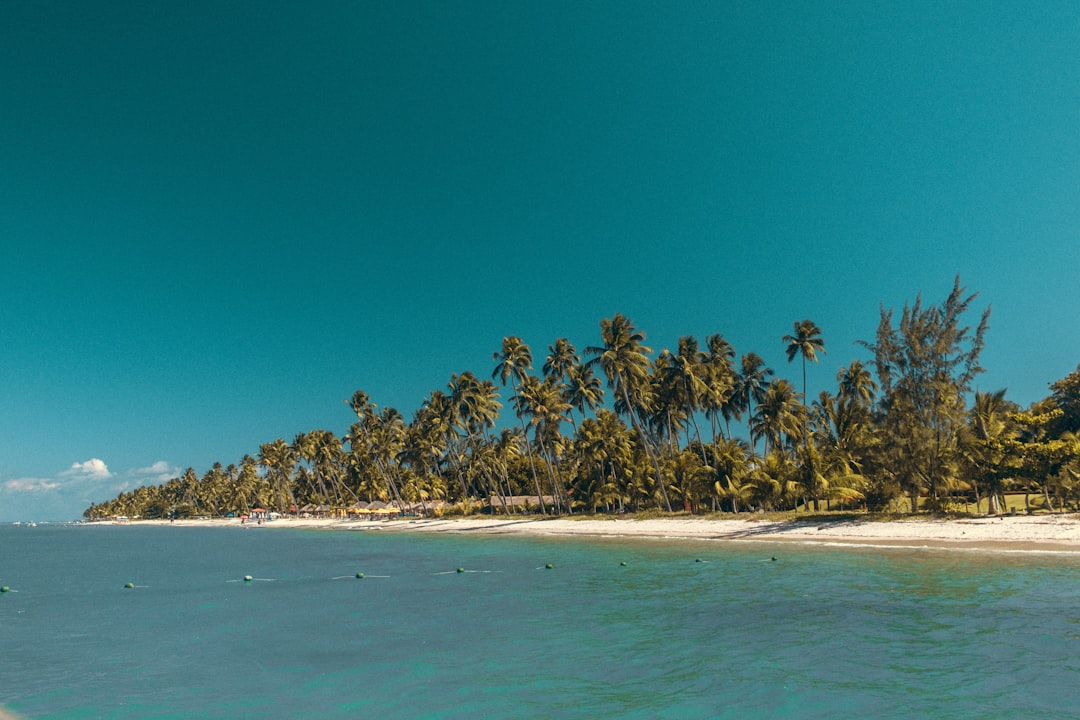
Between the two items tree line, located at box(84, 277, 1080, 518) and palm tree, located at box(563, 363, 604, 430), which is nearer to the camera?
tree line, located at box(84, 277, 1080, 518)

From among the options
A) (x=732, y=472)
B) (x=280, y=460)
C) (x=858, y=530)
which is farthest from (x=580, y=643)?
(x=280, y=460)

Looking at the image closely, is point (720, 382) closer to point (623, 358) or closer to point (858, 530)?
point (623, 358)

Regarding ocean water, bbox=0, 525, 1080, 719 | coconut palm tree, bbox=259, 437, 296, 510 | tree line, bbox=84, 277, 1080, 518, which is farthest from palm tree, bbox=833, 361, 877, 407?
coconut palm tree, bbox=259, 437, 296, 510

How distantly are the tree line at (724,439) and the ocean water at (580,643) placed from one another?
12.2 m

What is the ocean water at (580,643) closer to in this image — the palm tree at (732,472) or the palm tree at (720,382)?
the palm tree at (732,472)

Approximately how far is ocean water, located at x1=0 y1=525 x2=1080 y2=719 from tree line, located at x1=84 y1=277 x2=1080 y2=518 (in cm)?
1222

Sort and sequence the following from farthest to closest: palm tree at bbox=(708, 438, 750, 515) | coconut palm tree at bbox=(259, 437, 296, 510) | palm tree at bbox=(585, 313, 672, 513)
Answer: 1. coconut palm tree at bbox=(259, 437, 296, 510)
2. palm tree at bbox=(585, 313, 672, 513)
3. palm tree at bbox=(708, 438, 750, 515)

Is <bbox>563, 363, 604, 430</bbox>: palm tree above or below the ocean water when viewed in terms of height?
above

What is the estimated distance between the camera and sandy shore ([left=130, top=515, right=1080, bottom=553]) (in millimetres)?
34312

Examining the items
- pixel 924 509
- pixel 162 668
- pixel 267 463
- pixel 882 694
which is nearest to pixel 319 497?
pixel 267 463

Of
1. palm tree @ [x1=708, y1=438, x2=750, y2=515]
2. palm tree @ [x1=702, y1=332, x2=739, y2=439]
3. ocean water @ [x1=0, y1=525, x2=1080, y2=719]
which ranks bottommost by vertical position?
ocean water @ [x1=0, y1=525, x2=1080, y2=719]

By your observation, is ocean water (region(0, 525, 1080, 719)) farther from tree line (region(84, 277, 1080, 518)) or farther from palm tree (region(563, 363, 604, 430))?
palm tree (region(563, 363, 604, 430))

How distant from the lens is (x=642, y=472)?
67062mm

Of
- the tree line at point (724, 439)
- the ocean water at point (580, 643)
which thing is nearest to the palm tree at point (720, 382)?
the tree line at point (724, 439)
